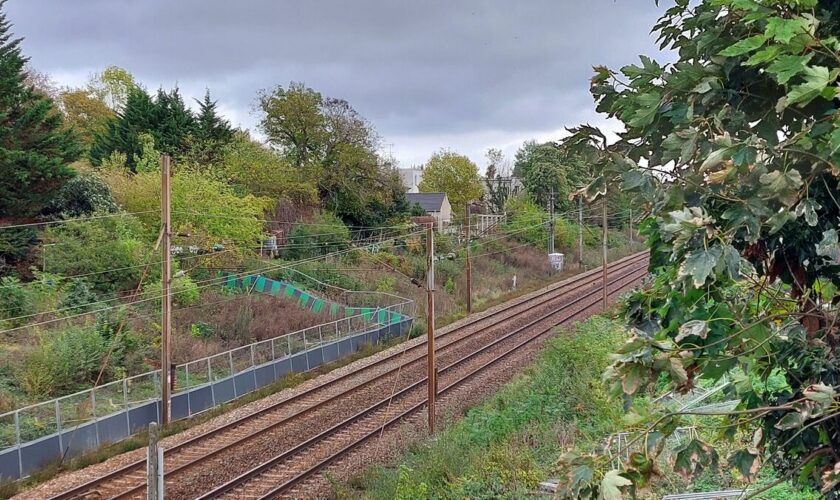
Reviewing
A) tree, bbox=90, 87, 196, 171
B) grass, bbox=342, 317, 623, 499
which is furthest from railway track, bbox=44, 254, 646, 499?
tree, bbox=90, 87, 196, 171

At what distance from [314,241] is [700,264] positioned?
3307cm

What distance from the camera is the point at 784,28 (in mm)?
1914

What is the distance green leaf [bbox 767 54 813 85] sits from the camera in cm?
190

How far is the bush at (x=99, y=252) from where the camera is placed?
21.6m

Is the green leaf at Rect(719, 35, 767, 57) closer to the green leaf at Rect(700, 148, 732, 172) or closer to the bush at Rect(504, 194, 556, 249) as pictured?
the green leaf at Rect(700, 148, 732, 172)

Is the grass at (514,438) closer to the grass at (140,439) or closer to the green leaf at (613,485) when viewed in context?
the green leaf at (613,485)

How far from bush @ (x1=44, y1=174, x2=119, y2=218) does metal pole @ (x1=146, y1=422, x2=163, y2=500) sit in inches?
806

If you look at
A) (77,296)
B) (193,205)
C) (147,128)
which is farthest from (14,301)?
(147,128)

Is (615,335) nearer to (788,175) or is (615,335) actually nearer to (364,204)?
(788,175)

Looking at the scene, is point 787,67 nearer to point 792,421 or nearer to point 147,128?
point 792,421

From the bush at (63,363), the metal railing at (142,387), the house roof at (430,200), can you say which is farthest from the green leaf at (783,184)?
the house roof at (430,200)

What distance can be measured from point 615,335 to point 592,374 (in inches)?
206

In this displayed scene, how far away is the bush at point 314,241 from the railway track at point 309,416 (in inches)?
414

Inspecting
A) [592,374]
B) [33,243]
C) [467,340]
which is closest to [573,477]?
[592,374]
